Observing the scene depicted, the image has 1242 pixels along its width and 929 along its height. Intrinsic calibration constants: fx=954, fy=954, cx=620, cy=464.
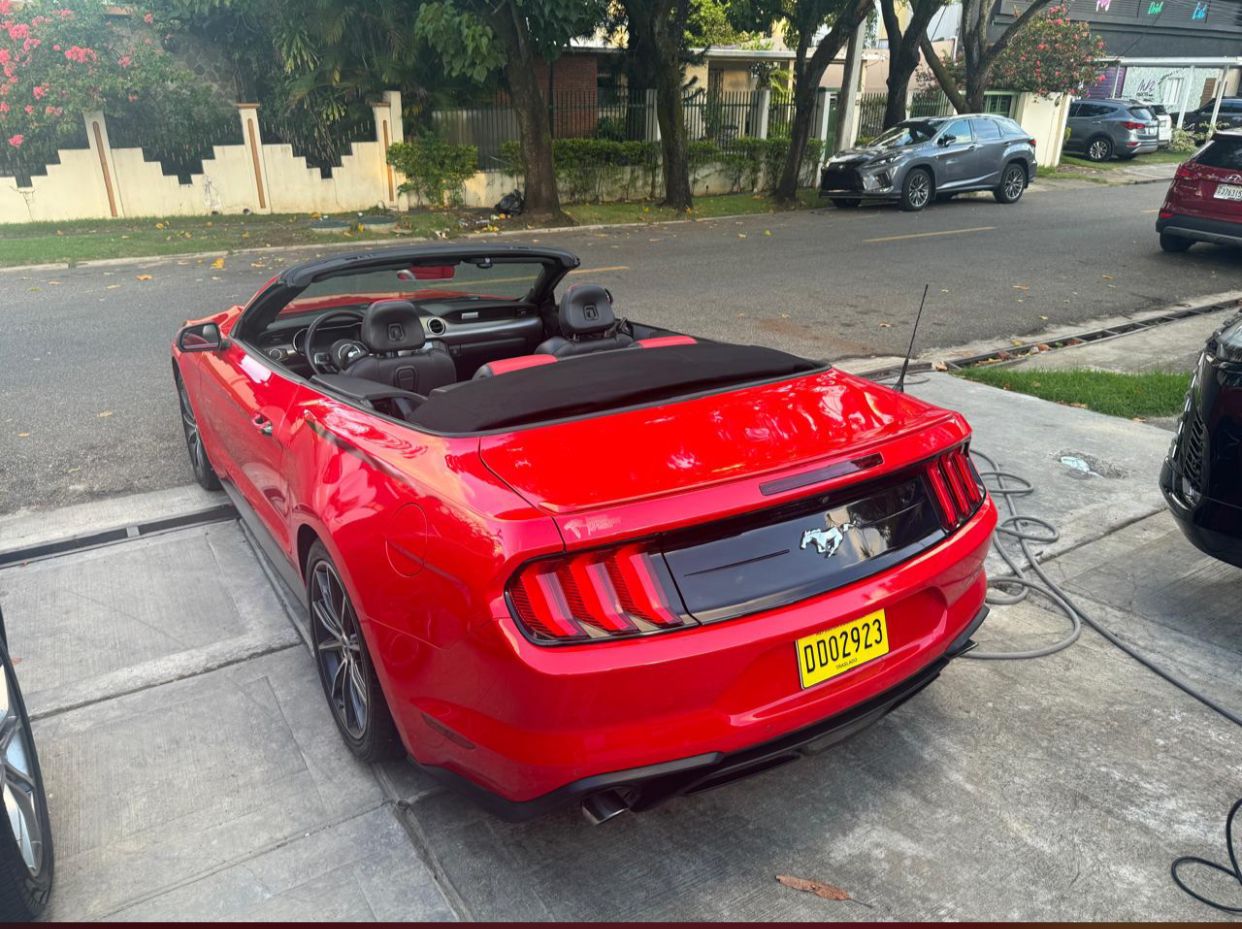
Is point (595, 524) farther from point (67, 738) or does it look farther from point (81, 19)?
point (81, 19)

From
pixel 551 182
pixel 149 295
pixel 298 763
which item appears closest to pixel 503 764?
pixel 298 763

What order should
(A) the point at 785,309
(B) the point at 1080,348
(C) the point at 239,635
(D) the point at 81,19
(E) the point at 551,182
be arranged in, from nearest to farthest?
1. (C) the point at 239,635
2. (B) the point at 1080,348
3. (A) the point at 785,309
4. (D) the point at 81,19
5. (E) the point at 551,182

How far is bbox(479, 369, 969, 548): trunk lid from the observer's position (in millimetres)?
2262

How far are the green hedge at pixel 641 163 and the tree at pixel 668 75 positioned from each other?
30.4 inches

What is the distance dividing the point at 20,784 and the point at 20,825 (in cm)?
11

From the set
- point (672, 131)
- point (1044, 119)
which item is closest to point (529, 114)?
point (672, 131)

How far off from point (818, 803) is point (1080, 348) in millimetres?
7031

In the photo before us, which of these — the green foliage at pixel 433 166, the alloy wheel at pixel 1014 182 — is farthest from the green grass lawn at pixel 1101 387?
the alloy wheel at pixel 1014 182

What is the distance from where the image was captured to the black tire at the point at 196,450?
502 centimetres

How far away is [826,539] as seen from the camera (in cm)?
247

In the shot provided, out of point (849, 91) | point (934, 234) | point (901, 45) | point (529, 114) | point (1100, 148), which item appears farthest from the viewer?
point (1100, 148)

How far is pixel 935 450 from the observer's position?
9.00 feet

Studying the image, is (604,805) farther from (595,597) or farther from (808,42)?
(808,42)

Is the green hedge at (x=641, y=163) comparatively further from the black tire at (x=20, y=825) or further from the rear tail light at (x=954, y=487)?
the black tire at (x=20, y=825)
